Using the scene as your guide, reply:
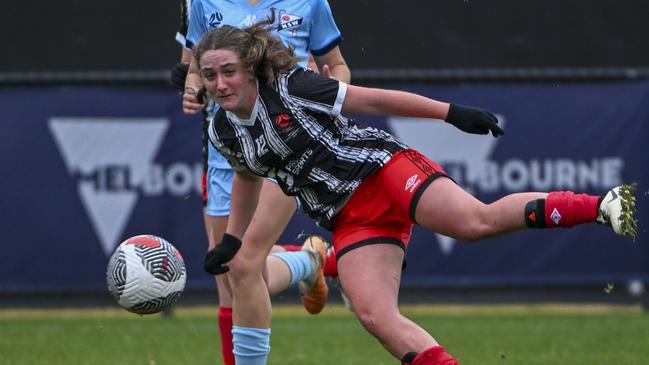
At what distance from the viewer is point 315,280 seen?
23.6 ft

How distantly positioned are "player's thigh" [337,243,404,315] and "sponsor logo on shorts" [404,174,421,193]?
0.27m

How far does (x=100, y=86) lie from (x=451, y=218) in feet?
21.6

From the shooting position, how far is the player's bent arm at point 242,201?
555cm

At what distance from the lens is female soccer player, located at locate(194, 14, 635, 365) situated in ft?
16.5

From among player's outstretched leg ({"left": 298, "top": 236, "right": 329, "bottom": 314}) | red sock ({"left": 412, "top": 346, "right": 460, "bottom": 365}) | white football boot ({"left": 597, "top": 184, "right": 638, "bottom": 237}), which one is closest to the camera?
white football boot ({"left": 597, "top": 184, "right": 638, "bottom": 237})

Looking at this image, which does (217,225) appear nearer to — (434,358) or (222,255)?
(222,255)

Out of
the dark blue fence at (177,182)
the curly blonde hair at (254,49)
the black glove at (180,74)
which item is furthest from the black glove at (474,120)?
the dark blue fence at (177,182)

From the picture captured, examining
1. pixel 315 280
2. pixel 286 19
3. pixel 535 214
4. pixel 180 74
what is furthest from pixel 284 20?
pixel 535 214

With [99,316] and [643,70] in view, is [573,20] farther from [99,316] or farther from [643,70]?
[99,316]

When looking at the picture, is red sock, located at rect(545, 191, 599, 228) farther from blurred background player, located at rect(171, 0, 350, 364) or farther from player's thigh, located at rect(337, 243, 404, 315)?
blurred background player, located at rect(171, 0, 350, 364)

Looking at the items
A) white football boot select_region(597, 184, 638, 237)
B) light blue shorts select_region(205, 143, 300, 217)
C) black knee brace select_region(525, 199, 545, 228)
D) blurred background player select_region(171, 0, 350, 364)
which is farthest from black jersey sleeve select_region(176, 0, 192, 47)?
white football boot select_region(597, 184, 638, 237)

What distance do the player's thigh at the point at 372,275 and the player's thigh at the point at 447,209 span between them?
8.6 inches

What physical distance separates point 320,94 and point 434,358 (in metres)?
1.18

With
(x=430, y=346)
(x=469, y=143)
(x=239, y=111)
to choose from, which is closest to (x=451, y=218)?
(x=430, y=346)
